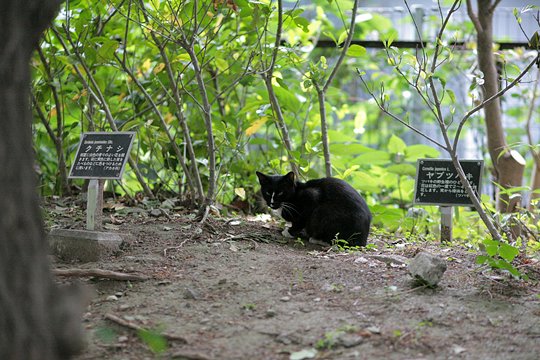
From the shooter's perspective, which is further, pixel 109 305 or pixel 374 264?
pixel 374 264

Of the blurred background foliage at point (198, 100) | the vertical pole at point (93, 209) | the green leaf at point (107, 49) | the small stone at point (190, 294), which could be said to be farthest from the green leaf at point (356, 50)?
the small stone at point (190, 294)

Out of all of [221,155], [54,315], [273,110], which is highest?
[273,110]

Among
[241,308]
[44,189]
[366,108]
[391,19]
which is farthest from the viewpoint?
[366,108]

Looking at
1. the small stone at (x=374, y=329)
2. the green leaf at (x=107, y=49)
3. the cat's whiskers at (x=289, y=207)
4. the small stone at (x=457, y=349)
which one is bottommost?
the small stone at (x=457, y=349)

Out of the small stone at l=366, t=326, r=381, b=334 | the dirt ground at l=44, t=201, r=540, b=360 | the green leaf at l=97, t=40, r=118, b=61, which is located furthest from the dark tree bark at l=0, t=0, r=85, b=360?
the green leaf at l=97, t=40, r=118, b=61

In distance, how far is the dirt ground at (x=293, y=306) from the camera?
8.46 feet

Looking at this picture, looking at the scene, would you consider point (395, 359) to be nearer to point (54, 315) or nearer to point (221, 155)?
point (54, 315)

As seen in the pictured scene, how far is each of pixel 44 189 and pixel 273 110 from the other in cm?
216

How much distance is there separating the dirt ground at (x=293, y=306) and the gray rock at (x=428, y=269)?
0.05 metres

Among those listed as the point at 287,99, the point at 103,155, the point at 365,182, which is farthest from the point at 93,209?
the point at 365,182

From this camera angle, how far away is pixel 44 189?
5.68 m

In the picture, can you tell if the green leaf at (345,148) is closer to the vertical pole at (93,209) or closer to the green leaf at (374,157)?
the green leaf at (374,157)

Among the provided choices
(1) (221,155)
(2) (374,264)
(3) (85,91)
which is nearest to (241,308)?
(2) (374,264)

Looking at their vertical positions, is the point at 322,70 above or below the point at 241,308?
above
